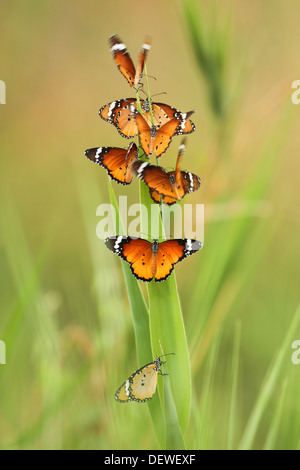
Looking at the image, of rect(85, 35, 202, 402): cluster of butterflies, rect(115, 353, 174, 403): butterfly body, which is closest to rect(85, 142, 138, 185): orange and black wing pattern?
rect(85, 35, 202, 402): cluster of butterflies

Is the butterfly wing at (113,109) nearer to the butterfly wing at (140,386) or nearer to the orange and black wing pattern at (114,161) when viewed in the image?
the orange and black wing pattern at (114,161)

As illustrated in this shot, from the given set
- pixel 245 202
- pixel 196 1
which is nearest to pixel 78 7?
pixel 196 1

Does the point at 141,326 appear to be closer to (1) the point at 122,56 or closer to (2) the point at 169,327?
(2) the point at 169,327

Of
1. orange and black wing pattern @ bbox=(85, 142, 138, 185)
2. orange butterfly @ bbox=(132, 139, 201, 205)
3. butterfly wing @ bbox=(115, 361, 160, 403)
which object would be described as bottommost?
butterfly wing @ bbox=(115, 361, 160, 403)

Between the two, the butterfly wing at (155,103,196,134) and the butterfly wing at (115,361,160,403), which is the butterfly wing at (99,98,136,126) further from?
the butterfly wing at (115,361,160,403)

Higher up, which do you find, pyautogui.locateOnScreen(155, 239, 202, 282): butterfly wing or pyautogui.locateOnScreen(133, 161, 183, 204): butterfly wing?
pyautogui.locateOnScreen(133, 161, 183, 204): butterfly wing

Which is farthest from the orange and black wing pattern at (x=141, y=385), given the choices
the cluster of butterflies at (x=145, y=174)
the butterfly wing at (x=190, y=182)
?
the butterfly wing at (x=190, y=182)
